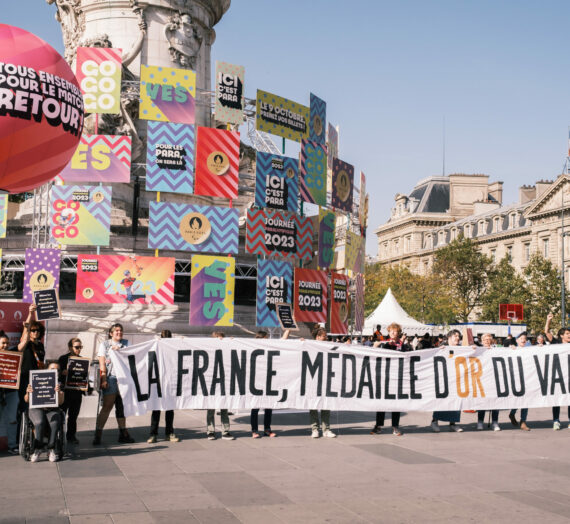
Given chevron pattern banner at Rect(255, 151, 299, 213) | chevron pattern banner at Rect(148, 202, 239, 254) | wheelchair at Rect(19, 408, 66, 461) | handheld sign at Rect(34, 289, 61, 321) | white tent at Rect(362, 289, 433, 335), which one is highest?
chevron pattern banner at Rect(255, 151, 299, 213)

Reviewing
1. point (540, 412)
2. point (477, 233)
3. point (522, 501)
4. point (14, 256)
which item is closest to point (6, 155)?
point (522, 501)

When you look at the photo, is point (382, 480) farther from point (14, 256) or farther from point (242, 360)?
point (14, 256)

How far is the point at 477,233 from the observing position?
9294 centimetres

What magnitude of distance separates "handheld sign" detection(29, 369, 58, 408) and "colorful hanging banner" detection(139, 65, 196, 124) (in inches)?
597

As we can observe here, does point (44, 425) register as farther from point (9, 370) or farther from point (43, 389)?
point (9, 370)

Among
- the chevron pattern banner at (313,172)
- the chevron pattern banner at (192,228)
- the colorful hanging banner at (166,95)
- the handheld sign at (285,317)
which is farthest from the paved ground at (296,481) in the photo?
the chevron pattern banner at (313,172)

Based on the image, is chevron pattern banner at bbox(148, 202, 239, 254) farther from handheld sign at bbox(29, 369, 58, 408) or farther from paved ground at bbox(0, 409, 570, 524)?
handheld sign at bbox(29, 369, 58, 408)

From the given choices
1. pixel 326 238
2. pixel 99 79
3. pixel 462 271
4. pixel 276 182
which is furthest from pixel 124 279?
pixel 462 271

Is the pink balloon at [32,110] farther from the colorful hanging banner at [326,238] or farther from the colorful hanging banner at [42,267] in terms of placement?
the colorful hanging banner at [326,238]

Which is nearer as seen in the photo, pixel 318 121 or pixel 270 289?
pixel 270 289

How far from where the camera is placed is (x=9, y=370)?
10.5m

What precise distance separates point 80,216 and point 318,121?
1014cm

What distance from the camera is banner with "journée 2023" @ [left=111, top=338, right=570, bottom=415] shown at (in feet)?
41.4

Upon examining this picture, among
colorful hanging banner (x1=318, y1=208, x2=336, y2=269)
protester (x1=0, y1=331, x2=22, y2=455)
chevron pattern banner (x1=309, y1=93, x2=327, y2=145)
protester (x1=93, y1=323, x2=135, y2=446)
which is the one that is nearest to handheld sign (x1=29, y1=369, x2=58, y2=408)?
protester (x1=0, y1=331, x2=22, y2=455)
